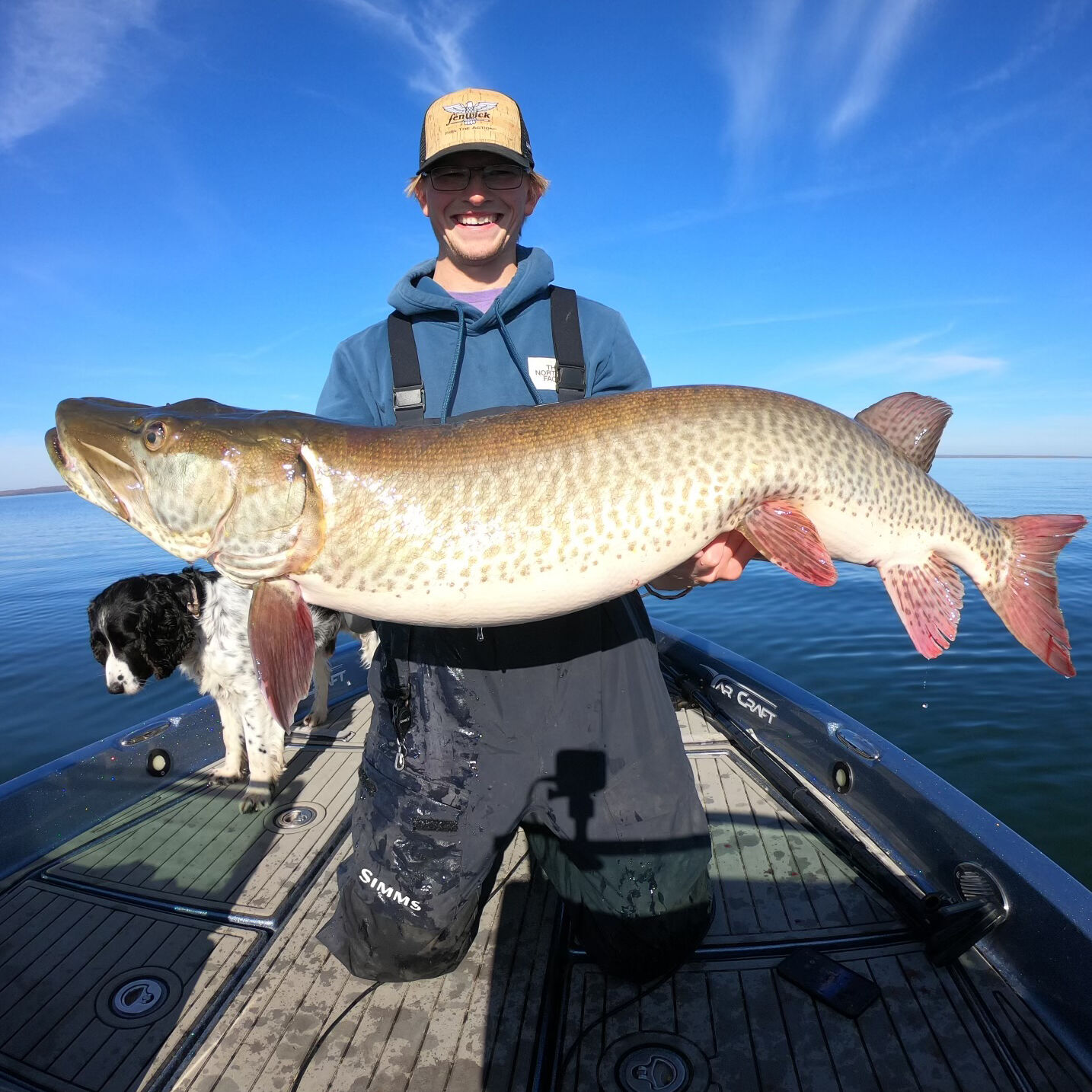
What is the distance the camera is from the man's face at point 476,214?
2.88m

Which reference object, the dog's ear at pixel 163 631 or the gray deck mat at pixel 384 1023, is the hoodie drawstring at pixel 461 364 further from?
the dog's ear at pixel 163 631

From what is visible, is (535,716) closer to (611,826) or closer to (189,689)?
(611,826)

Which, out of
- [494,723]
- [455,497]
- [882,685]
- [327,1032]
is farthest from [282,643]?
[882,685]

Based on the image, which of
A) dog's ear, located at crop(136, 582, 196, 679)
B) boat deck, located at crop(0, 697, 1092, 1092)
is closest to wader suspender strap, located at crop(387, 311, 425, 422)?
boat deck, located at crop(0, 697, 1092, 1092)

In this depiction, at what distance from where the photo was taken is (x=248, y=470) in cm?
231

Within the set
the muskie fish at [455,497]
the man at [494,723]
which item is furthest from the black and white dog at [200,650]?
the muskie fish at [455,497]

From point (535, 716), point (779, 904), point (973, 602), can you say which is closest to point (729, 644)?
point (973, 602)

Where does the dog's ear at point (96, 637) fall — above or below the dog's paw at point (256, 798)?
above

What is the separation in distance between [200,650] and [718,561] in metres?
3.62

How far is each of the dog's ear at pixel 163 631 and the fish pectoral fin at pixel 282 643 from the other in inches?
96.9

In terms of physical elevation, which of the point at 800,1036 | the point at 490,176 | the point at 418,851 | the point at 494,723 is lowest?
the point at 800,1036

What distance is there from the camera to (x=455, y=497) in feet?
7.43

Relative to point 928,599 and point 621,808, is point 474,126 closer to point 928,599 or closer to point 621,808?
point 928,599

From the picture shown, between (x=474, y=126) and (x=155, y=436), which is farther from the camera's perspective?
(x=474, y=126)
